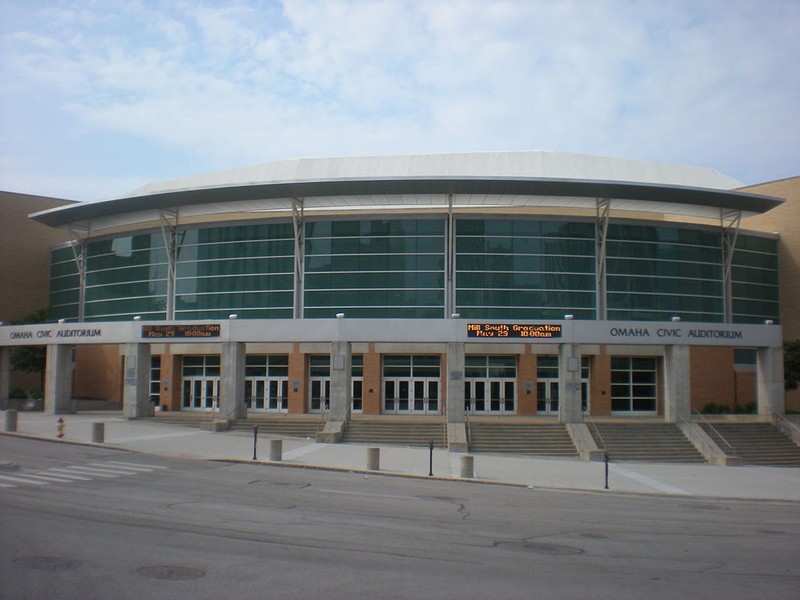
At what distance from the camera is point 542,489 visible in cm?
2375

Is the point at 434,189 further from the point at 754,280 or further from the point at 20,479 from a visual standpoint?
the point at 20,479

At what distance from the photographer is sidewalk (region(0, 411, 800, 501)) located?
81.7 feet

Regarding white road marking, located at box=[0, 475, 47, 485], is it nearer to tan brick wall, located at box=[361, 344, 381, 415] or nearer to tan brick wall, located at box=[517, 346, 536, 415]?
tan brick wall, located at box=[361, 344, 381, 415]

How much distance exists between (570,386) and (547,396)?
10674 mm

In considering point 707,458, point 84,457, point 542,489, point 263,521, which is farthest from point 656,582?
point 707,458

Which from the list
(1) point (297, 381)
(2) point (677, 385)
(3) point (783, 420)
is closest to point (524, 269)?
(2) point (677, 385)

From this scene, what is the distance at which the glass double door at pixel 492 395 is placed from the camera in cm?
4725

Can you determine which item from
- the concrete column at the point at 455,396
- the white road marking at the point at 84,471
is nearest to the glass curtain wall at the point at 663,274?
the concrete column at the point at 455,396

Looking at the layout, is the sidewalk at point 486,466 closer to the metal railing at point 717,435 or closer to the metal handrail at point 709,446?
the metal handrail at point 709,446

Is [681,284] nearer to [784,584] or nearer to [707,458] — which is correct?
[707,458]

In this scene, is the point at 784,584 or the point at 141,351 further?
Result: the point at 141,351

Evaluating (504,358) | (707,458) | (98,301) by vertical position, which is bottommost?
(707,458)

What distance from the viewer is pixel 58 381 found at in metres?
45.8

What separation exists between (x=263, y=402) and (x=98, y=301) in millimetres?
15502
